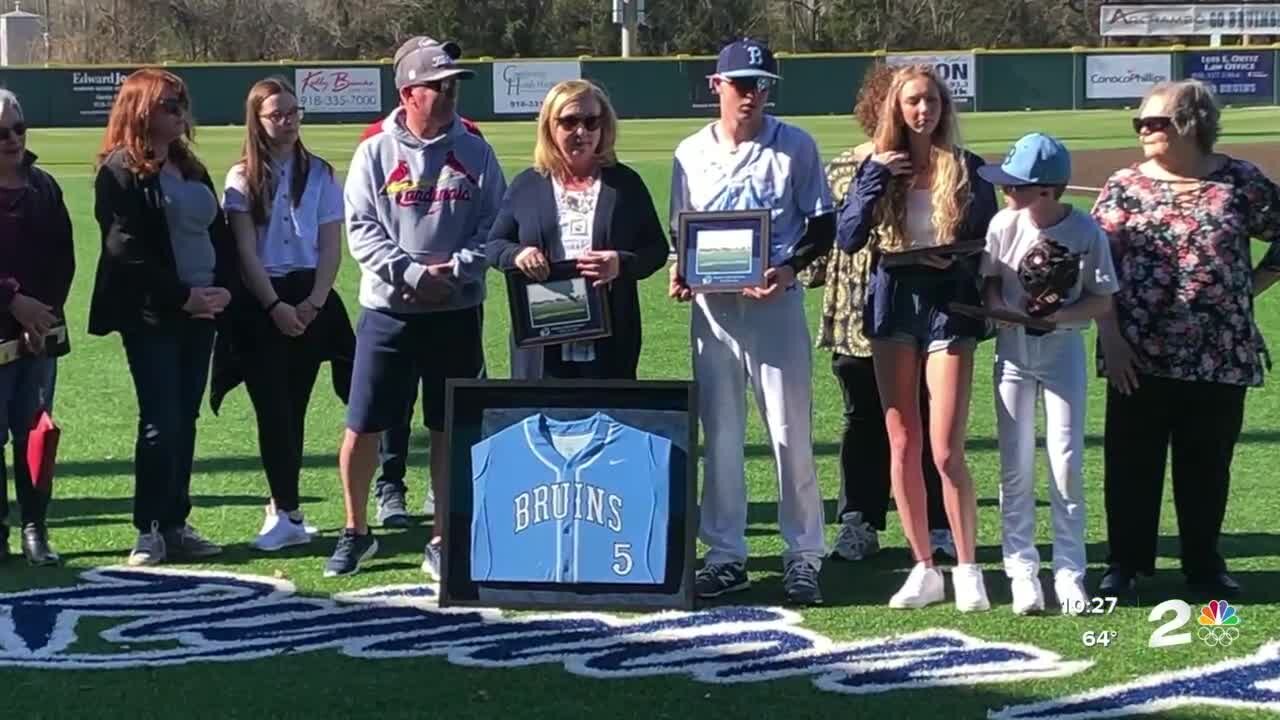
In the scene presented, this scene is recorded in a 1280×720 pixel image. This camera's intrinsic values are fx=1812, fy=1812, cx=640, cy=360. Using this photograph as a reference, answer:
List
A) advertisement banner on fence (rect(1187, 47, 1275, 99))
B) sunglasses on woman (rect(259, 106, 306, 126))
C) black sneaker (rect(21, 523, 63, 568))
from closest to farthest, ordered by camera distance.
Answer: black sneaker (rect(21, 523, 63, 568)), sunglasses on woman (rect(259, 106, 306, 126)), advertisement banner on fence (rect(1187, 47, 1275, 99))

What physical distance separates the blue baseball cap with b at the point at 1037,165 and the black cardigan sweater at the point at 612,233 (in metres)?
1.25

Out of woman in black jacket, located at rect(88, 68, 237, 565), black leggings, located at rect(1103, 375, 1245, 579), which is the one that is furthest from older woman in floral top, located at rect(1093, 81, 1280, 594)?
woman in black jacket, located at rect(88, 68, 237, 565)

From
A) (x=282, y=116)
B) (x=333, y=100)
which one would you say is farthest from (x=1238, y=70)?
(x=282, y=116)

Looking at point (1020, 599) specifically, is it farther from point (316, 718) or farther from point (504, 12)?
point (504, 12)

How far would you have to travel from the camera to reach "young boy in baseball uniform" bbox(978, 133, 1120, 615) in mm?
6047

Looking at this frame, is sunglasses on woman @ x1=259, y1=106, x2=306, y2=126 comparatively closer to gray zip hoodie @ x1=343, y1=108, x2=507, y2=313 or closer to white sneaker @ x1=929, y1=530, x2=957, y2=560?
gray zip hoodie @ x1=343, y1=108, x2=507, y2=313

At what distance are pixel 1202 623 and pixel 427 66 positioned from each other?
3360 millimetres

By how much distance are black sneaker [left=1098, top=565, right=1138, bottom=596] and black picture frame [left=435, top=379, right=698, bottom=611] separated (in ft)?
4.93

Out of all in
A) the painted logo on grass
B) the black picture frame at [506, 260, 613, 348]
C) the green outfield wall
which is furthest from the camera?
the green outfield wall

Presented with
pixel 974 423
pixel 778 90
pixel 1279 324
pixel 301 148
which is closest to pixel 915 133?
pixel 301 148

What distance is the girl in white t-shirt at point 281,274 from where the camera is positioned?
7383 mm

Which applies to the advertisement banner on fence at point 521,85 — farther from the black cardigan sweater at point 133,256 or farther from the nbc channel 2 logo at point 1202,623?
the nbc channel 2 logo at point 1202,623

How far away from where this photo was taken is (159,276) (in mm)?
6965

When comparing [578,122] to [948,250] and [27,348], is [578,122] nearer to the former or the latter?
[948,250]
